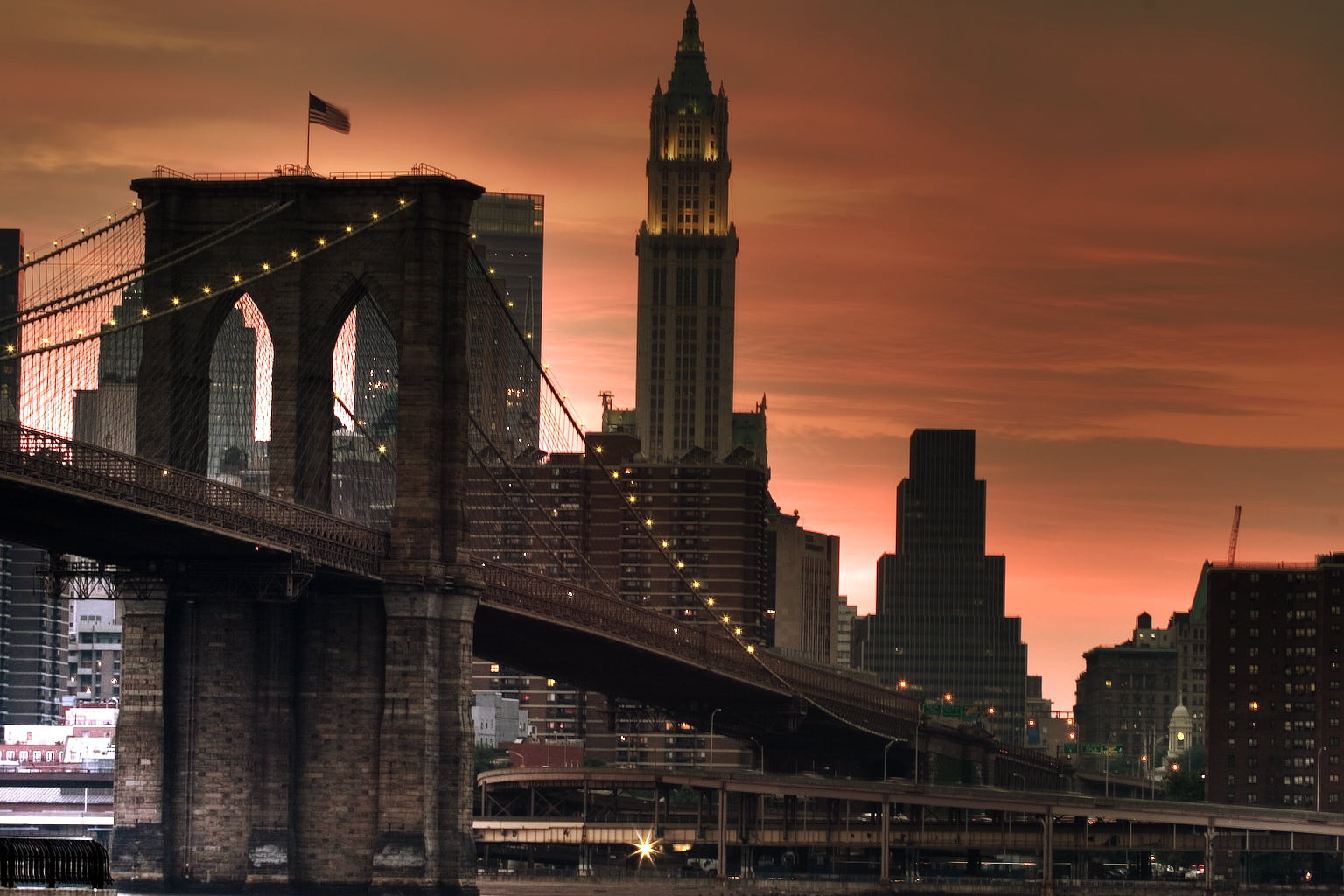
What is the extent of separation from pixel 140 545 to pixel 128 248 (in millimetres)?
14426

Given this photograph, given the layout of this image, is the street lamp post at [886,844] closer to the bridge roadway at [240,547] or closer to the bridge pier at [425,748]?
the bridge roadway at [240,547]

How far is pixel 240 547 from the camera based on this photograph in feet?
391

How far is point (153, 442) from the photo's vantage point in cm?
12750

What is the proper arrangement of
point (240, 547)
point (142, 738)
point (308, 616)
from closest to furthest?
point (240, 547)
point (142, 738)
point (308, 616)

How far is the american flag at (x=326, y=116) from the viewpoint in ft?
425

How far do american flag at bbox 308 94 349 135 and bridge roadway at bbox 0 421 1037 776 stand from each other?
16.6 metres

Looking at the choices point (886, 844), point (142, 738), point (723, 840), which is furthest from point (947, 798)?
point (142, 738)

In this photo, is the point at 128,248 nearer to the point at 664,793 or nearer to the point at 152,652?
the point at 152,652

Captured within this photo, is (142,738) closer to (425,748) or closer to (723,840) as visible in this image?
(425,748)

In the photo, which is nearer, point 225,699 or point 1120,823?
point 225,699

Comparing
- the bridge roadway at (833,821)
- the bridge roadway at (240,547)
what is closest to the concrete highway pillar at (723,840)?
the bridge roadway at (833,821)

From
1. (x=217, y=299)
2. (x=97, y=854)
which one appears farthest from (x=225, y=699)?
(x=97, y=854)

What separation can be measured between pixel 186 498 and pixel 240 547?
20.2 ft

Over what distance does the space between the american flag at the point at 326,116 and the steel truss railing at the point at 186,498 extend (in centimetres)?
1650
